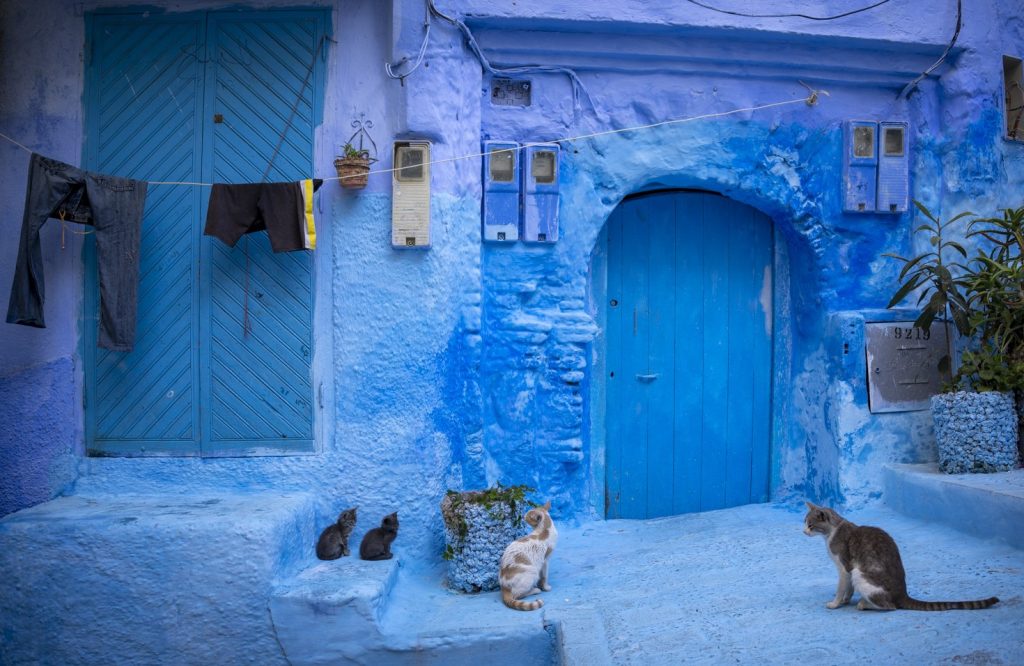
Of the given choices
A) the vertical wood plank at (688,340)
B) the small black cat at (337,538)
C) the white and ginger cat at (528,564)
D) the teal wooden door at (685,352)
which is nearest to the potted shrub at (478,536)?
the white and ginger cat at (528,564)

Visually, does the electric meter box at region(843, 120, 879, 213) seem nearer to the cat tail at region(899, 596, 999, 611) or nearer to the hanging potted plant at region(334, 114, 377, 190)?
the cat tail at region(899, 596, 999, 611)

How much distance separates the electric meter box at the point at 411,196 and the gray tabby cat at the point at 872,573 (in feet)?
8.73

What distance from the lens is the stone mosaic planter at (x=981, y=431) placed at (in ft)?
14.5

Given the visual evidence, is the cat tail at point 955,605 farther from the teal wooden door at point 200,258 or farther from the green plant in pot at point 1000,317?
the teal wooden door at point 200,258

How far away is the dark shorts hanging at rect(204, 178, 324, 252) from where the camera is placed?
4.20 m

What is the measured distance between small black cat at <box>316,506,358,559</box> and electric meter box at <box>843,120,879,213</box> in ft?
12.2

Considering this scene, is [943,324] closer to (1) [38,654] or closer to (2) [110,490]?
(2) [110,490]

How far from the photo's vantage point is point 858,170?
16.3ft

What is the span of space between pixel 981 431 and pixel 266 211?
4.32 metres

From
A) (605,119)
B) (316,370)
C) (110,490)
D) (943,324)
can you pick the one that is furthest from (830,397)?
(110,490)

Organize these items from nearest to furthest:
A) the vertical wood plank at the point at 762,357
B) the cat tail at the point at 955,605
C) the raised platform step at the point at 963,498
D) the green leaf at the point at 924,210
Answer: the cat tail at the point at 955,605, the raised platform step at the point at 963,498, the green leaf at the point at 924,210, the vertical wood plank at the point at 762,357

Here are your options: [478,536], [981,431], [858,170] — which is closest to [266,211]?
[478,536]

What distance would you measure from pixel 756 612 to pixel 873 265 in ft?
8.86

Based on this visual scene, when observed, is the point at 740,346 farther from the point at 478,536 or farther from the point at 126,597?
the point at 126,597
